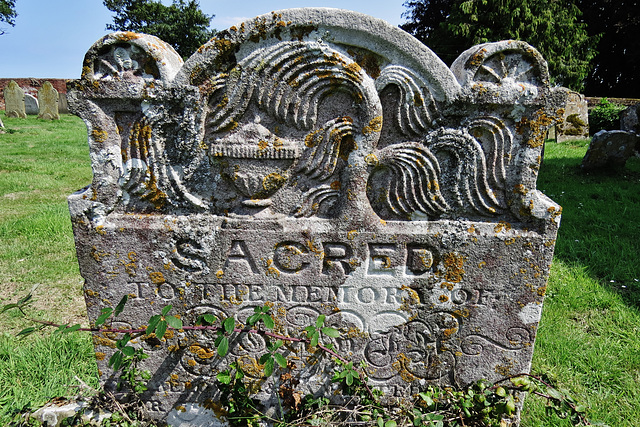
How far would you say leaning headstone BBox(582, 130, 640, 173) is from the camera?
21.4 ft

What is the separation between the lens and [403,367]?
88.4 inches

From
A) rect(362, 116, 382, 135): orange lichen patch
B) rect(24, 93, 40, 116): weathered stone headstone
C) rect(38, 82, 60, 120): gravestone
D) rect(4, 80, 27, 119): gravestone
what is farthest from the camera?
rect(24, 93, 40, 116): weathered stone headstone

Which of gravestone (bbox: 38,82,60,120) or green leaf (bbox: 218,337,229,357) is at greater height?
gravestone (bbox: 38,82,60,120)

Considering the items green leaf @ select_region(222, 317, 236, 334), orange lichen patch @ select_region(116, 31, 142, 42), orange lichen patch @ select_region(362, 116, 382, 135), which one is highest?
orange lichen patch @ select_region(116, 31, 142, 42)

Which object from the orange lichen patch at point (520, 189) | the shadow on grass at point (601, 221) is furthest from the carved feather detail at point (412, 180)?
the shadow on grass at point (601, 221)

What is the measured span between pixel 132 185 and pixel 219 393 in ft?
4.08

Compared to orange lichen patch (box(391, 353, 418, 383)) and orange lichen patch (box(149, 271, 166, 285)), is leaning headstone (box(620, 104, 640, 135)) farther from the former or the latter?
orange lichen patch (box(149, 271, 166, 285))

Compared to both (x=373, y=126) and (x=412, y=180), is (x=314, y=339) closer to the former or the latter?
(x=412, y=180)

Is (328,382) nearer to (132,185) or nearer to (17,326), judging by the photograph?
(132,185)

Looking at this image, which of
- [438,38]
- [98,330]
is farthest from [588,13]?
[98,330]

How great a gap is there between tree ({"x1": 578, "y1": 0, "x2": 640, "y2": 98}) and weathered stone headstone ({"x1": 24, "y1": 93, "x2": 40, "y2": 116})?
24.2m

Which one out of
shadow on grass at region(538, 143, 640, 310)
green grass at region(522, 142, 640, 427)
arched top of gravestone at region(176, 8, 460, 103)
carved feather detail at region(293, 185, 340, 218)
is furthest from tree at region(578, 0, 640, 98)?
carved feather detail at region(293, 185, 340, 218)

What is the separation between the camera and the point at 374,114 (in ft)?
6.12

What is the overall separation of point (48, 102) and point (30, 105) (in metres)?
2.65
